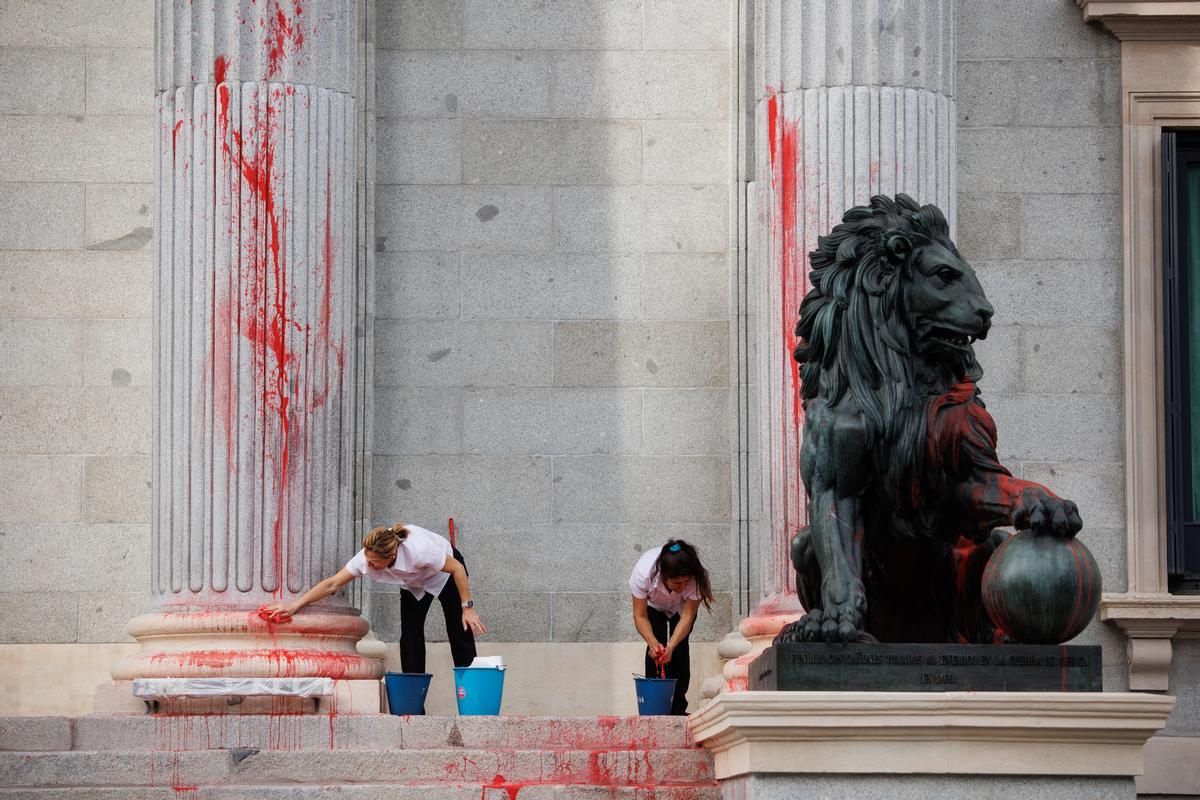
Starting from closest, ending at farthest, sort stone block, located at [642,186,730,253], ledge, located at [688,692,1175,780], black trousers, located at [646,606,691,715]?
ledge, located at [688,692,1175,780]
black trousers, located at [646,606,691,715]
stone block, located at [642,186,730,253]

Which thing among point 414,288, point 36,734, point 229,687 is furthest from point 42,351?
point 36,734

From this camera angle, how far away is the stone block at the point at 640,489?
1627cm

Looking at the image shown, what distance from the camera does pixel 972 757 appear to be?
9.12 meters

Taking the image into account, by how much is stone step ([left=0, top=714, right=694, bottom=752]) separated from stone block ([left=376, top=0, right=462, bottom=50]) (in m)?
6.50

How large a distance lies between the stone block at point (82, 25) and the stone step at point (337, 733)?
21.1 ft

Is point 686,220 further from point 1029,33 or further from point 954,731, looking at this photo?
point 954,731

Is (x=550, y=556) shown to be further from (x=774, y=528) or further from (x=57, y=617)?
(x=57, y=617)

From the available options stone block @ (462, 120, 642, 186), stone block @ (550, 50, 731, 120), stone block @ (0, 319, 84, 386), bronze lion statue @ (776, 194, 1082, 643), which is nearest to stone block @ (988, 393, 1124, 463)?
stone block @ (550, 50, 731, 120)

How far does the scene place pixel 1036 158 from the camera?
16453 millimetres

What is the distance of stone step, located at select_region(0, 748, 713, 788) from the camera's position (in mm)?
11523

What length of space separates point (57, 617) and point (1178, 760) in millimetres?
8836

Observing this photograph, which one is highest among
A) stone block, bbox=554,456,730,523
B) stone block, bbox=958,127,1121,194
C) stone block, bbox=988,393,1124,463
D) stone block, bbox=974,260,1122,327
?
stone block, bbox=958,127,1121,194

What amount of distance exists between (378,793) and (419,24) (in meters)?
7.76

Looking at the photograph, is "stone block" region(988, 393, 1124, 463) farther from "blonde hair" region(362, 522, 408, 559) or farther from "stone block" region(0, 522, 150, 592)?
"stone block" region(0, 522, 150, 592)
